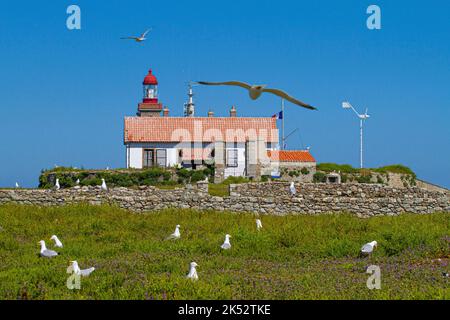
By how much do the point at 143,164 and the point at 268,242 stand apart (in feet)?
111

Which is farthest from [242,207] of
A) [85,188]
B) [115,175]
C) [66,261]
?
[115,175]

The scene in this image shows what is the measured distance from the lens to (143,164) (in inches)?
2131

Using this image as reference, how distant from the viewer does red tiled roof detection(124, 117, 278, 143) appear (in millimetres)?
54656

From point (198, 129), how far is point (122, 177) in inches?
462

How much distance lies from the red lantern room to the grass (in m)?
37.5

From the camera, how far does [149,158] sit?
54.4 meters

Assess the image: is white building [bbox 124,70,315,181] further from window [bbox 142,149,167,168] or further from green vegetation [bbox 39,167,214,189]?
green vegetation [bbox 39,167,214,189]

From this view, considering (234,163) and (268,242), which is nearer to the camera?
(268,242)

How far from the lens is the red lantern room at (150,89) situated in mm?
64312

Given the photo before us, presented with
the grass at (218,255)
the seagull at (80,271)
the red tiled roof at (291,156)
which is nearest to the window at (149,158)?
the red tiled roof at (291,156)

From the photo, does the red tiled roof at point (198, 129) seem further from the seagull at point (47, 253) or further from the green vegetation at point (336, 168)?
the seagull at point (47, 253)

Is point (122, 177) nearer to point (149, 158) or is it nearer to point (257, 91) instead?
point (149, 158)

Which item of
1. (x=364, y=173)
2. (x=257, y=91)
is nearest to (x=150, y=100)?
(x=364, y=173)
